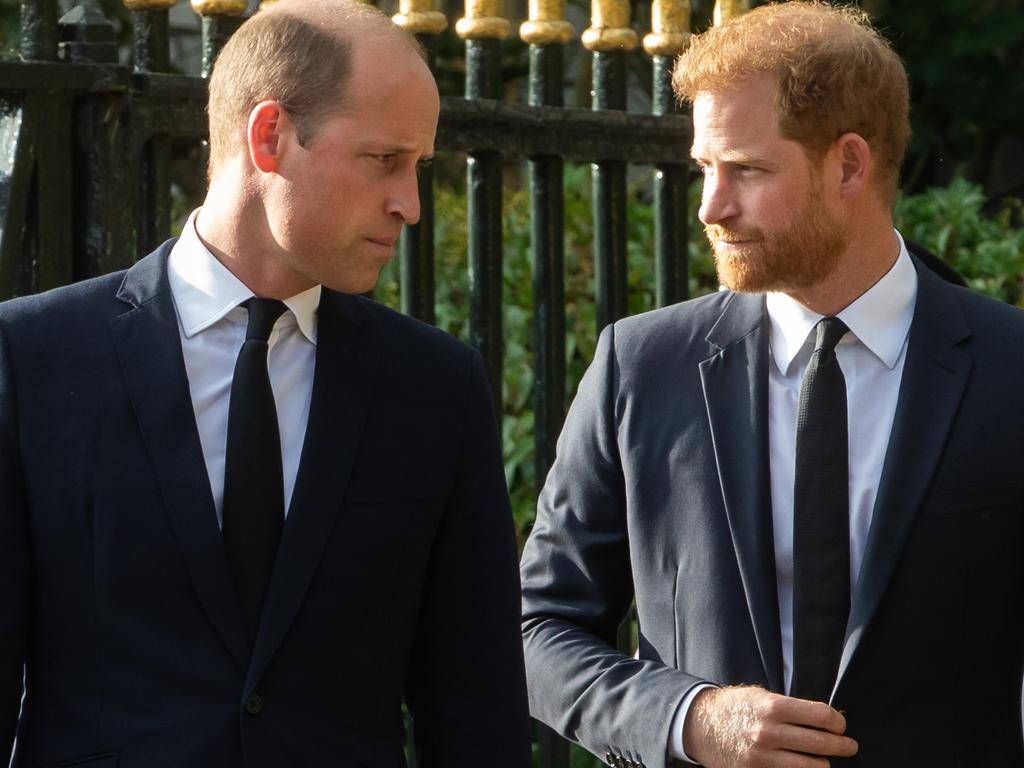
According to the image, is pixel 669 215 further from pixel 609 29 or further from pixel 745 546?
pixel 745 546

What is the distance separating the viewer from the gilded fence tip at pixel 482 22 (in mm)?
3771

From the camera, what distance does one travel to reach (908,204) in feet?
19.6

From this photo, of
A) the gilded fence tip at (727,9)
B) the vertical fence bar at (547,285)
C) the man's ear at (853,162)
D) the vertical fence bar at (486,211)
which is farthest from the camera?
the gilded fence tip at (727,9)

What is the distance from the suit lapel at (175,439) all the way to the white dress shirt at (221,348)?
0.03m

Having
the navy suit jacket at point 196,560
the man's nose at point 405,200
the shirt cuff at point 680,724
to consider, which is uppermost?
the man's nose at point 405,200

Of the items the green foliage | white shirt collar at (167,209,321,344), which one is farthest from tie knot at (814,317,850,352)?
the green foliage

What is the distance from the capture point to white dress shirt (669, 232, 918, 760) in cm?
281

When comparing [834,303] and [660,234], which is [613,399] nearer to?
[834,303]

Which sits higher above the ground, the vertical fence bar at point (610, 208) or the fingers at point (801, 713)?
the vertical fence bar at point (610, 208)

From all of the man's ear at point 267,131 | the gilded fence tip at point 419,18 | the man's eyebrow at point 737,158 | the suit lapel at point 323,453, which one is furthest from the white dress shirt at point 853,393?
the gilded fence tip at point 419,18

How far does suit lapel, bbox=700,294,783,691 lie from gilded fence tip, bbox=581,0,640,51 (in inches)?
44.2

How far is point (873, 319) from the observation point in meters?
2.92

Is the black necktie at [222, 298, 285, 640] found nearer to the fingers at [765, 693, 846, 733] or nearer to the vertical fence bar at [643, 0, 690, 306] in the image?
the fingers at [765, 693, 846, 733]

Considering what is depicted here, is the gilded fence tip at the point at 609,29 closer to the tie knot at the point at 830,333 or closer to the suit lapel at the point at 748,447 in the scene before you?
the suit lapel at the point at 748,447
